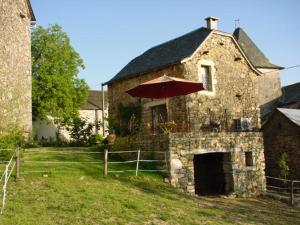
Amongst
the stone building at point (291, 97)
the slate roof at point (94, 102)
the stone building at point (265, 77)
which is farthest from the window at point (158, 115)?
the slate roof at point (94, 102)

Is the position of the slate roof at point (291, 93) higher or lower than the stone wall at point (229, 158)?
higher


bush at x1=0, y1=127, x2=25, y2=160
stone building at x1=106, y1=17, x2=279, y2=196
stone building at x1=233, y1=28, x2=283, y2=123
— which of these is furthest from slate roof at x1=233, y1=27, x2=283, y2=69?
bush at x1=0, y1=127, x2=25, y2=160

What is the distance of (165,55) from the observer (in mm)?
19641

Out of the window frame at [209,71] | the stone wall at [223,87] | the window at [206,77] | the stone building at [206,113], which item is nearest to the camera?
the stone building at [206,113]

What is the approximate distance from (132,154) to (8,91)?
24.3 ft

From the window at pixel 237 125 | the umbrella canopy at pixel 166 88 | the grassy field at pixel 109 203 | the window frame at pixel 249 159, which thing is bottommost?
the grassy field at pixel 109 203

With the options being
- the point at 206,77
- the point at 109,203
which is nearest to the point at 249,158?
the point at 206,77

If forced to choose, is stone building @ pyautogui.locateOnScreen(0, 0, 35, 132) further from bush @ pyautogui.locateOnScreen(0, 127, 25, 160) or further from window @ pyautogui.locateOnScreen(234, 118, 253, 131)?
window @ pyautogui.locateOnScreen(234, 118, 253, 131)

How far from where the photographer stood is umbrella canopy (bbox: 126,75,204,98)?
14641mm

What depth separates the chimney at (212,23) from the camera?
1941 cm

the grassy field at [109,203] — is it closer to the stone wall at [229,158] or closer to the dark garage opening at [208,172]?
the stone wall at [229,158]

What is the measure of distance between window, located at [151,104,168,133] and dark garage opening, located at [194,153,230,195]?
275cm

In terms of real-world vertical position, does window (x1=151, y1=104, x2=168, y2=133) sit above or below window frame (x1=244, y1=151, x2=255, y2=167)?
above

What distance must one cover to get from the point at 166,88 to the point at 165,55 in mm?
4951
